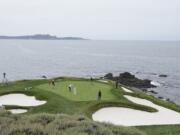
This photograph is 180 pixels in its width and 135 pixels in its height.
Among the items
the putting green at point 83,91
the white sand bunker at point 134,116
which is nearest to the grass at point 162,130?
the white sand bunker at point 134,116

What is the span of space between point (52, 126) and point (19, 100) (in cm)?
2173

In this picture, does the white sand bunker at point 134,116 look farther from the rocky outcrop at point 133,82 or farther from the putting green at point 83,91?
the rocky outcrop at point 133,82

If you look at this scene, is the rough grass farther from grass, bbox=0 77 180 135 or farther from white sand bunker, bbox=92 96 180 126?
white sand bunker, bbox=92 96 180 126

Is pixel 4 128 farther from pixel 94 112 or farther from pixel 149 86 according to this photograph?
pixel 149 86

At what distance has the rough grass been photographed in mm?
11109

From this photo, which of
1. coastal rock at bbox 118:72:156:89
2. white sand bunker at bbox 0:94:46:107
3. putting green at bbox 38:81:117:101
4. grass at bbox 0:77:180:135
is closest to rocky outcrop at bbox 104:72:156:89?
coastal rock at bbox 118:72:156:89

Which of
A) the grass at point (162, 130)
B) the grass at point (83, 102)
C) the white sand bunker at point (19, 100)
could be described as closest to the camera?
the grass at point (162, 130)

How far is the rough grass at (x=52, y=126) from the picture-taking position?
11109 mm

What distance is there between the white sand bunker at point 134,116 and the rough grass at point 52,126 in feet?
45.7

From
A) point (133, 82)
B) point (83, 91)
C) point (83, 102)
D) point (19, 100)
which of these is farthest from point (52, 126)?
point (133, 82)

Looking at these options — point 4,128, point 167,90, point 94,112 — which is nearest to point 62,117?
point 4,128

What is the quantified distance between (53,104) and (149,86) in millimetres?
52640

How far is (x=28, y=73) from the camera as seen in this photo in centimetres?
10538

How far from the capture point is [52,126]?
38.8ft
